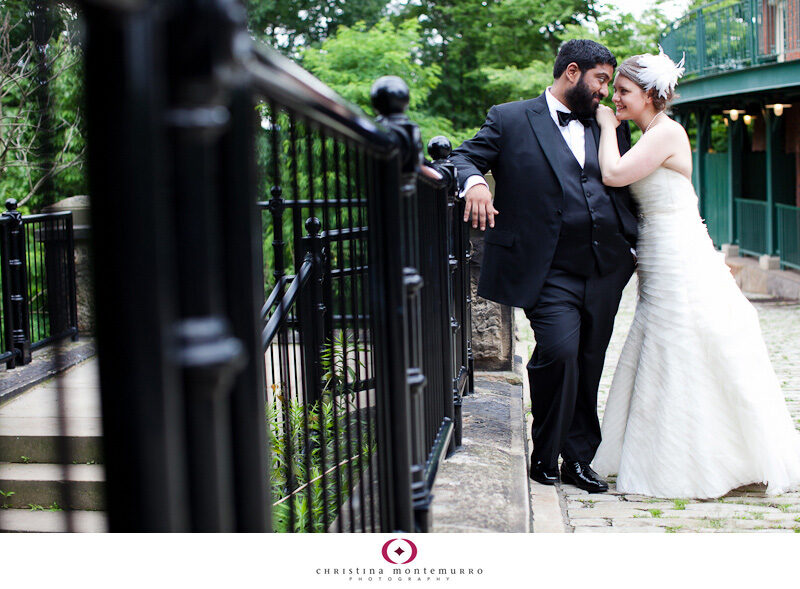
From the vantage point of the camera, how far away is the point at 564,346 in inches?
165

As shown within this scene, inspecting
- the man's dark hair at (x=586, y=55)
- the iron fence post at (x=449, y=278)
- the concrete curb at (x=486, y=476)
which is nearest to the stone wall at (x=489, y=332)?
the concrete curb at (x=486, y=476)

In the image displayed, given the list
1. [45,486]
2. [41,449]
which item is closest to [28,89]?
[41,449]

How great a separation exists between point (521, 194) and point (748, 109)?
17.1 m

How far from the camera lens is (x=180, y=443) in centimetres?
89

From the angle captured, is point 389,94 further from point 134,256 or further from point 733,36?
point 733,36

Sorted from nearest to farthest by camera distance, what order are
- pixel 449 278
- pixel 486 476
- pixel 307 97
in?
pixel 307 97
pixel 486 476
pixel 449 278

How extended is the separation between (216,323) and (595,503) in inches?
147

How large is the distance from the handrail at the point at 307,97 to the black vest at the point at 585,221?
225cm

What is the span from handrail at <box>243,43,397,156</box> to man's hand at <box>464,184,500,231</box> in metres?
2.01

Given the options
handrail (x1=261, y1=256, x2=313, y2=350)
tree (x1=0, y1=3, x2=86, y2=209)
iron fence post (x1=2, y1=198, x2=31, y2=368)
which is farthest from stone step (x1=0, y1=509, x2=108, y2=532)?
iron fence post (x1=2, y1=198, x2=31, y2=368)

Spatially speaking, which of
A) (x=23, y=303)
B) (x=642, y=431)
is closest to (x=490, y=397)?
(x=642, y=431)

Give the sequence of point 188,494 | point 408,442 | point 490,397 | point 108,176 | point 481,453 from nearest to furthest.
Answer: point 108,176 < point 188,494 < point 408,442 < point 481,453 < point 490,397

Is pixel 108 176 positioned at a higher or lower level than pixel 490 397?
higher
